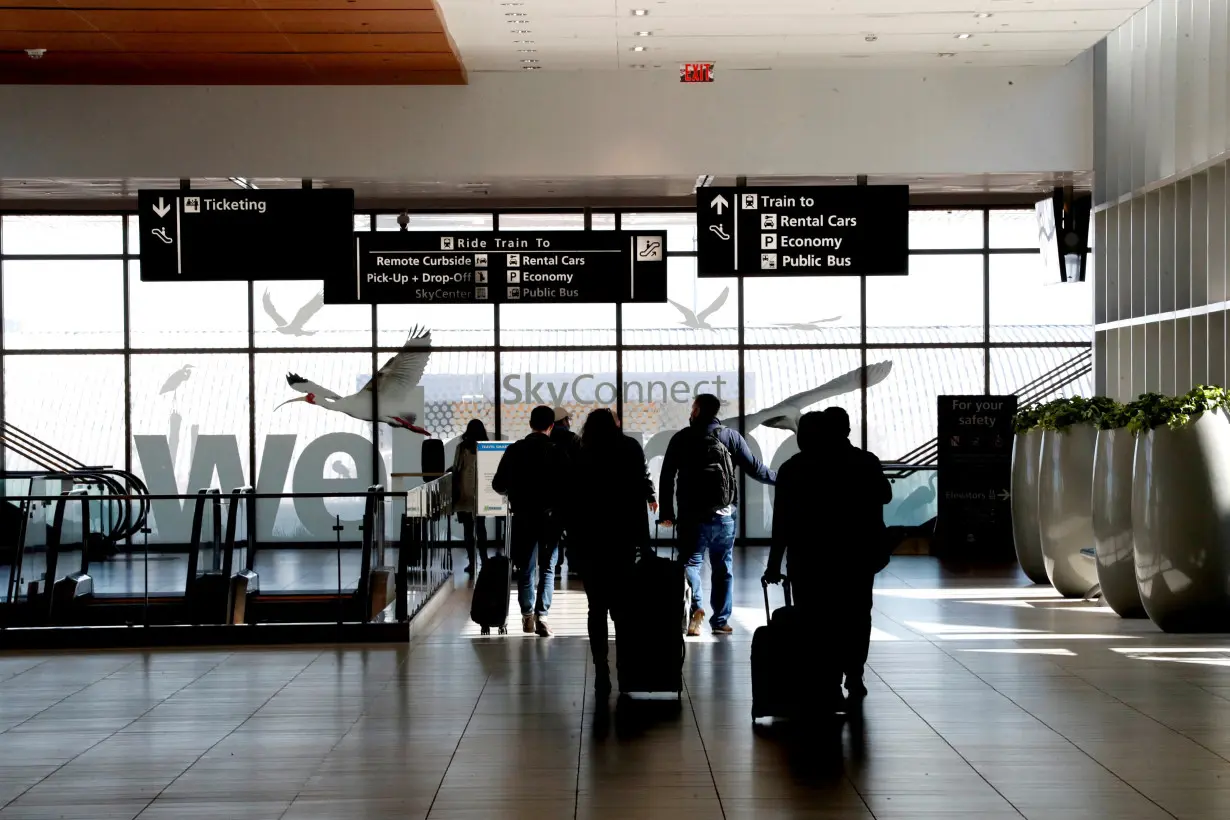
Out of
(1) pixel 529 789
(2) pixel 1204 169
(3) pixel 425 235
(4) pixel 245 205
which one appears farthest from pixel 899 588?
(1) pixel 529 789

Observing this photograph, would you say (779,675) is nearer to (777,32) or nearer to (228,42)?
(777,32)

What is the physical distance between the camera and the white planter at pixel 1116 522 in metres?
10.1

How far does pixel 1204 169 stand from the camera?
11.5 m

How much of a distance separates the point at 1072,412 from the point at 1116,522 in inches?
64.3

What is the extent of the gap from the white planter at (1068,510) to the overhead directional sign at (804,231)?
227 centimetres

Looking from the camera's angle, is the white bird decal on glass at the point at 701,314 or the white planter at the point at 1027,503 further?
the white bird decal on glass at the point at 701,314

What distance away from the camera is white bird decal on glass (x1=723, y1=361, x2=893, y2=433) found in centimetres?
1658

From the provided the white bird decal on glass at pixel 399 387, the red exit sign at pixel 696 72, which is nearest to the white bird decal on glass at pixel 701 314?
the white bird decal on glass at pixel 399 387

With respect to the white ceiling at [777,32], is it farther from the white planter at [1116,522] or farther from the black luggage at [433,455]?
the black luggage at [433,455]

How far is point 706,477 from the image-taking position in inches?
353

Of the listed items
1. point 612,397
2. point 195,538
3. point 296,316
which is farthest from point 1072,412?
point 296,316

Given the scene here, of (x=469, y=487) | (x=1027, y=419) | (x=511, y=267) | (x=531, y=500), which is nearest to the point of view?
(x=531, y=500)

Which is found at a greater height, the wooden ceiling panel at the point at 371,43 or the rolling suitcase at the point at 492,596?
the wooden ceiling panel at the point at 371,43

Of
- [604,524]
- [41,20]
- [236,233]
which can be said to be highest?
[41,20]
